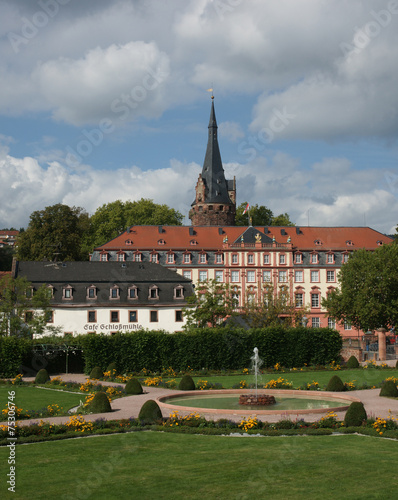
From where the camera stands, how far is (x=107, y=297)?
66875 millimetres

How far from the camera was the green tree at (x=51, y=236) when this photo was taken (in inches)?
3489

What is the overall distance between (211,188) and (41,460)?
9812 cm

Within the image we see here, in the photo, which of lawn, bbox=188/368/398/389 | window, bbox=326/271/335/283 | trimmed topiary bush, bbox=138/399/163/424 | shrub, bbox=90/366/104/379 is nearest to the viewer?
trimmed topiary bush, bbox=138/399/163/424

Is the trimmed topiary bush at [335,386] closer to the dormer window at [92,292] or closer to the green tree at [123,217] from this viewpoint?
the dormer window at [92,292]

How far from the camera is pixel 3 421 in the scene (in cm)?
2525

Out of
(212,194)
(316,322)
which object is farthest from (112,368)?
(212,194)

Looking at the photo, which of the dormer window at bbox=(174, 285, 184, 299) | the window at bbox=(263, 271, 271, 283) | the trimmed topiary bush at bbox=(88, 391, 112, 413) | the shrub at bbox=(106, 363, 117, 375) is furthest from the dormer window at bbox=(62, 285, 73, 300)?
the trimmed topiary bush at bbox=(88, 391, 112, 413)

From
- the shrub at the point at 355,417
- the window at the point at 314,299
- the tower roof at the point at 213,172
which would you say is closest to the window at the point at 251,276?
the window at the point at 314,299

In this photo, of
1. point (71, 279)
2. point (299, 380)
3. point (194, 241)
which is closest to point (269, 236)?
point (194, 241)

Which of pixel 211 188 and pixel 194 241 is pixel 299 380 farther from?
pixel 211 188

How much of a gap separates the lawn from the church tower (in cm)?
6709

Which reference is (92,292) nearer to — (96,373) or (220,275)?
(96,373)

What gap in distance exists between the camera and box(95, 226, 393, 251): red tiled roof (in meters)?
95.9

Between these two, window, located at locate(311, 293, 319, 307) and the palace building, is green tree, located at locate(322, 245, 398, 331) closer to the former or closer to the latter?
the palace building
